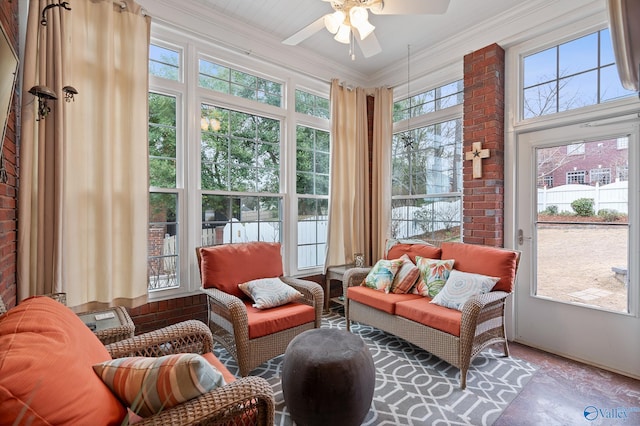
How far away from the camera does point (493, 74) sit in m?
2.84

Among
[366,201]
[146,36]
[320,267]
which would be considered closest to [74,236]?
[146,36]

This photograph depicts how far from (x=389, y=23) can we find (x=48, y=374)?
3363 millimetres

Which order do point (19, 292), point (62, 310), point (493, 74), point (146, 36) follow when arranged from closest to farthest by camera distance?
point (62, 310) < point (19, 292) < point (146, 36) < point (493, 74)

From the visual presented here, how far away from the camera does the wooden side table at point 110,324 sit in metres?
1.55

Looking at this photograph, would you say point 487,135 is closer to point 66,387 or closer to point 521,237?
point 521,237

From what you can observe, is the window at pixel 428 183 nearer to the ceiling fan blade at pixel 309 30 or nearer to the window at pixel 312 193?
the window at pixel 312 193

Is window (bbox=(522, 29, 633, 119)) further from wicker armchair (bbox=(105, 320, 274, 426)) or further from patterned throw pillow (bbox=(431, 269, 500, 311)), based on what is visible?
wicker armchair (bbox=(105, 320, 274, 426))

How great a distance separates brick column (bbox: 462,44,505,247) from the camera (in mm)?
2842

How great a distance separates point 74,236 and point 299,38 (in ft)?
7.13

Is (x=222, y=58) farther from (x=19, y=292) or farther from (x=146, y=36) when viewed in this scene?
(x=19, y=292)

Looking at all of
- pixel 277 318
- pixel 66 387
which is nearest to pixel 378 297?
pixel 277 318

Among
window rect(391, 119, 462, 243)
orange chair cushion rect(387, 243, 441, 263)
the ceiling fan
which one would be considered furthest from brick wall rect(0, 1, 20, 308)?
window rect(391, 119, 462, 243)

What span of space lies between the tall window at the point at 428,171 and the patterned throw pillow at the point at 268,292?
1668mm

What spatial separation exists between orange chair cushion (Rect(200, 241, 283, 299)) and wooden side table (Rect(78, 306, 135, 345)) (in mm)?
665
